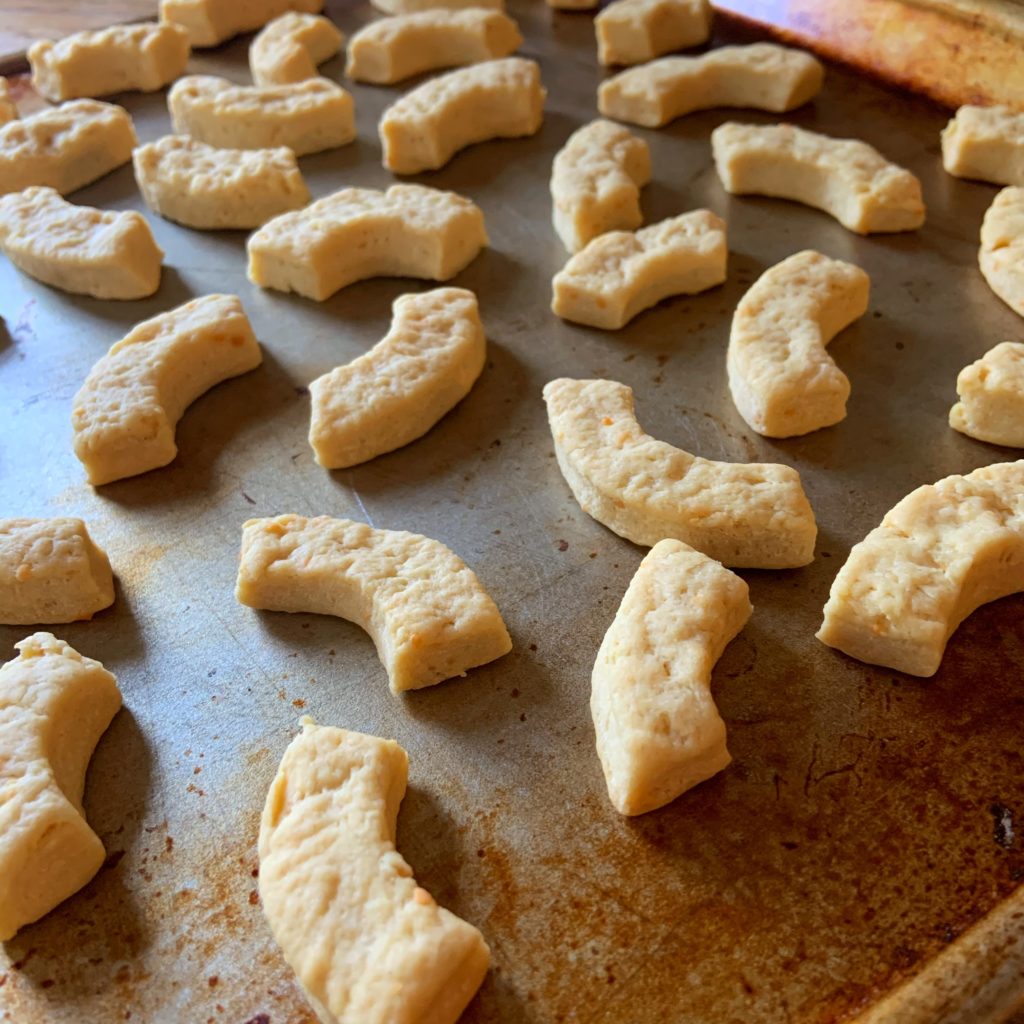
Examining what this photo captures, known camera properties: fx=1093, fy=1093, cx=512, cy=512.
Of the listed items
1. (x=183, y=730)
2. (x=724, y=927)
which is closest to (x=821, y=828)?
(x=724, y=927)

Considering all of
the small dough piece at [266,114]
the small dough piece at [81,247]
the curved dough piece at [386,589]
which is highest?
the small dough piece at [266,114]

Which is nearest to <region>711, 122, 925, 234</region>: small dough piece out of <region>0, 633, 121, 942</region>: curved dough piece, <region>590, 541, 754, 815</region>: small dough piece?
<region>590, 541, 754, 815</region>: small dough piece

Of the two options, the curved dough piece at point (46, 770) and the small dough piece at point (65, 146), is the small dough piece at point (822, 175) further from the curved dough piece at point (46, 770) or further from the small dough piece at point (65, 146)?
the curved dough piece at point (46, 770)

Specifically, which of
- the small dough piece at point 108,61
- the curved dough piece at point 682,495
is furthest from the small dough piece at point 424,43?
the curved dough piece at point 682,495

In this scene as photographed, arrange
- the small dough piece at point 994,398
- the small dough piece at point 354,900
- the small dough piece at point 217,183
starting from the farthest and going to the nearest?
the small dough piece at point 217,183
the small dough piece at point 994,398
the small dough piece at point 354,900

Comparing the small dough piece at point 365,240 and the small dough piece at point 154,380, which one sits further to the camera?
the small dough piece at point 365,240

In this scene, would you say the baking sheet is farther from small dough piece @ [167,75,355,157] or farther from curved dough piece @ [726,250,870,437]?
small dough piece @ [167,75,355,157]

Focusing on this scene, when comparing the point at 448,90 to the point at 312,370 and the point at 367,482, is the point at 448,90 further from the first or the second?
the point at 367,482
